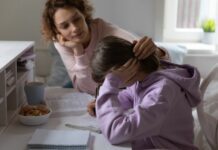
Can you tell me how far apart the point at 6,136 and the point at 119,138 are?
39cm

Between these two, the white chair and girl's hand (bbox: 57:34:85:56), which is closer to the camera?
the white chair

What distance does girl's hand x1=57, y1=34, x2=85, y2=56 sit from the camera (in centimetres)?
182

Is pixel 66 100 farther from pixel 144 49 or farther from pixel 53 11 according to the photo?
pixel 144 49

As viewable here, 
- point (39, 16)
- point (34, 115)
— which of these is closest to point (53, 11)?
point (34, 115)

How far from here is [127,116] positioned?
44.3 inches

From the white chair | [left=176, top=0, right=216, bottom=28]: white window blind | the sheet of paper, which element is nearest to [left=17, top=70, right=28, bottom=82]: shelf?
the sheet of paper

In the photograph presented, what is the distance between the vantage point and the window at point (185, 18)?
112 inches

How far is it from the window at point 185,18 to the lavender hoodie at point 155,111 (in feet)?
5.33

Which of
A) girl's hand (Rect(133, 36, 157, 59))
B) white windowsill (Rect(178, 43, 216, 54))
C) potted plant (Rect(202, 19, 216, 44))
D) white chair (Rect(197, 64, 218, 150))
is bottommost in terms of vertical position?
white chair (Rect(197, 64, 218, 150))

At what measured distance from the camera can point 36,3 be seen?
101 inches

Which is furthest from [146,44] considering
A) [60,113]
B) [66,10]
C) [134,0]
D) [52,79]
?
[134,0]

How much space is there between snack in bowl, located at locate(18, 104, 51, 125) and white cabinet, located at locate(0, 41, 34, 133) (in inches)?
2.6

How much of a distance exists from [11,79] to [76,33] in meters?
0.46

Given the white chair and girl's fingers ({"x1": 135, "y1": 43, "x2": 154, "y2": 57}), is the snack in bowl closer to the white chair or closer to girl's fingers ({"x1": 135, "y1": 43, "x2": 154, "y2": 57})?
girl's fingers ({"x1": 135, "y1": 43, "x2": 154, "y2": 57})
